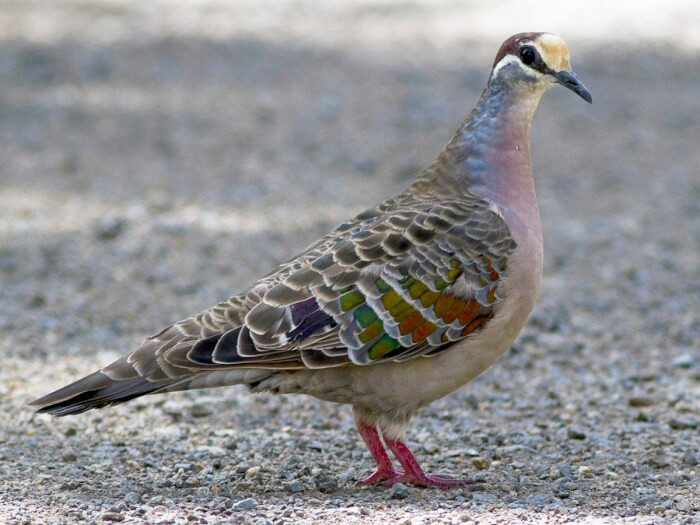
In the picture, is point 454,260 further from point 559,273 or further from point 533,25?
point 533,25

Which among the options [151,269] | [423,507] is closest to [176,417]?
[423,507]

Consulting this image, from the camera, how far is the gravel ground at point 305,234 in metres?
5.12

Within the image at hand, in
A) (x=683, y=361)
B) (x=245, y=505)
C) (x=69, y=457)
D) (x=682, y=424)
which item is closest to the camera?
(x=245, y=505)

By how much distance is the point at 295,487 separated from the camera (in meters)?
5.00

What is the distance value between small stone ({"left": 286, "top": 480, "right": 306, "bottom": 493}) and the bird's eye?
2145 mm

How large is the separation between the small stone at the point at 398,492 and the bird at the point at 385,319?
0.36 feet

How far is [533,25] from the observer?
1405cm

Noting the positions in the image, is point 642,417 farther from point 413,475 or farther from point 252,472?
point 252,472

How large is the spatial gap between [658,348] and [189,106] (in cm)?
646

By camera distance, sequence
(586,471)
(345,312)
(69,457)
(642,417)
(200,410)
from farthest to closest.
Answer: (200,410), (642,417), (69,457), (586,471), (345,312)

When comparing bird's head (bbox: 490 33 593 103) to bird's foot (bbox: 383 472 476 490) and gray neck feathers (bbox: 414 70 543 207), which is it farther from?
bird's foot (bbox: 383 472 476 490)

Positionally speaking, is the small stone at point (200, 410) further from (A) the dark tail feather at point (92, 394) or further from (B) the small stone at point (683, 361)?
(B) the small stone at point (683, 361)

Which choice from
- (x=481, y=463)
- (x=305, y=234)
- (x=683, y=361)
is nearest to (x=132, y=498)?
(x=481, y=463)

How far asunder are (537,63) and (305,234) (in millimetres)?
4100
